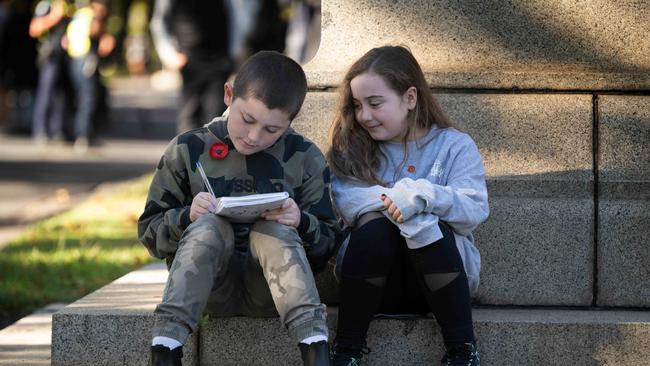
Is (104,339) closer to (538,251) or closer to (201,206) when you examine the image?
(201,206)

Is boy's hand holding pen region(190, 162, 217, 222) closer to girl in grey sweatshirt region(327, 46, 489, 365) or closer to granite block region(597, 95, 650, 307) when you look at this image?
girl in grey sweatshirt region(327, 46, 489, 365)

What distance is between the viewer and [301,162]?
4375mm

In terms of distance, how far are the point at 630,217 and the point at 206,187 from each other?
158 cm

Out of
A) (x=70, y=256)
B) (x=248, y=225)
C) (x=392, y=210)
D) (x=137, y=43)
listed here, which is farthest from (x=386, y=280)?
(x=137, y=43)

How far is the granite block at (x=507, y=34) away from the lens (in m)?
4.93

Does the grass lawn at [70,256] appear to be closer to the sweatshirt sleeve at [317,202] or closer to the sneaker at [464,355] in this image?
the sweatshirt sleeve at [317,202]

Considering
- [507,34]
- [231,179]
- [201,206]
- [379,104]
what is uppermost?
[507,34]

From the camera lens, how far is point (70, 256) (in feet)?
25.4

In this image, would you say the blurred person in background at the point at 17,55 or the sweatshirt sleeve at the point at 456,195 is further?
the blurred person in background at the point at 17,55

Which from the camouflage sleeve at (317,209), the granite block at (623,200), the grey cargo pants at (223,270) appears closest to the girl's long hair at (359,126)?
the camouflage sleeve at (317,209)

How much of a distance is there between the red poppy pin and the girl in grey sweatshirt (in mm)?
444

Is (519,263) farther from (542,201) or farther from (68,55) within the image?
(68,55)

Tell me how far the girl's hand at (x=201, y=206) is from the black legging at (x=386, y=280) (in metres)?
0.49

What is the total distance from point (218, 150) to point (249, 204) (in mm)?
438
